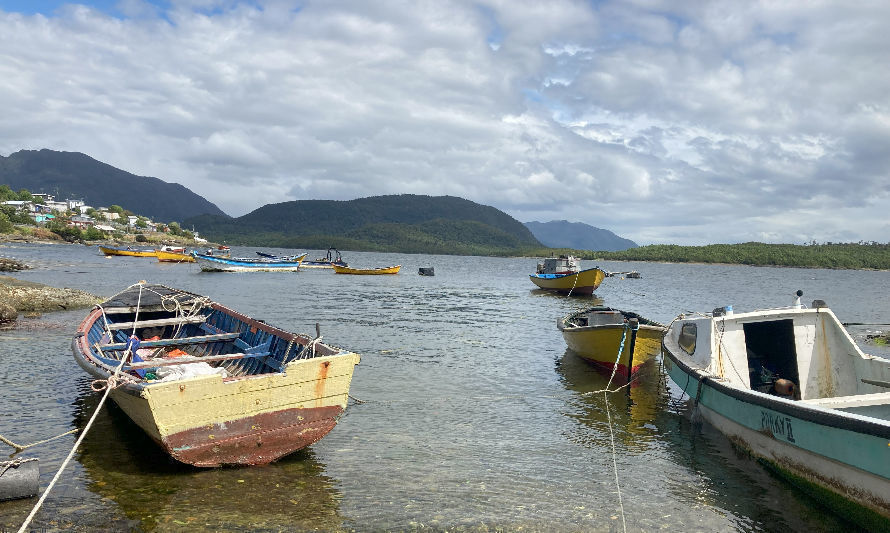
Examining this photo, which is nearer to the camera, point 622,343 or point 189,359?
point 189,359

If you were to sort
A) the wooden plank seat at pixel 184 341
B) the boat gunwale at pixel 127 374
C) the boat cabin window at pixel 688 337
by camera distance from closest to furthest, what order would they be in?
the boat gunwale at pixel 127 374
the wooden plank seat at pixel 184 341
the boat cabin window at pixel 688 337

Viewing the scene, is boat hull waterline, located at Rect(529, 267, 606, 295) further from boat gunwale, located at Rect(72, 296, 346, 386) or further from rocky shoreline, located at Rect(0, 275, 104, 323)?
boat gunwale, located at Rect(72, 296, 346, 386)

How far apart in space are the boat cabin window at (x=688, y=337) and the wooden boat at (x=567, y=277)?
34.4m

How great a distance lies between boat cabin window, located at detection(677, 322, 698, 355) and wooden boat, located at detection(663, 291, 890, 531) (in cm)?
3

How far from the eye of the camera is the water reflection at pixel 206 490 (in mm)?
8516

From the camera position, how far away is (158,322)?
17.0 metres

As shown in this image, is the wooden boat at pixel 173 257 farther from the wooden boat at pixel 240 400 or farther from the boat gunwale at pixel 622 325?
the wooden boat at pixel 240 400

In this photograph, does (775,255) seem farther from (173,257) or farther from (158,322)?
(158,322)

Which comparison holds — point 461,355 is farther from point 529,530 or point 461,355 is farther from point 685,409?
point 529,530

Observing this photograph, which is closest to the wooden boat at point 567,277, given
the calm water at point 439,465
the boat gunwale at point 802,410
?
the calm water at point 439,465

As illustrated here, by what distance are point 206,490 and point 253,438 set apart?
102 centimetres

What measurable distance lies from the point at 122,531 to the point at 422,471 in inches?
187

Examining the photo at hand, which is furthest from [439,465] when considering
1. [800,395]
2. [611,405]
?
[800,395]

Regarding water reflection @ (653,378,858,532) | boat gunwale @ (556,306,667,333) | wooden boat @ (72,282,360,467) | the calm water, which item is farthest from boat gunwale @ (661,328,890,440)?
wooden boat @ (72,282,360,467)
